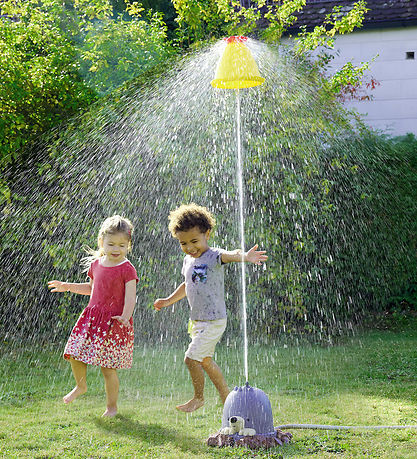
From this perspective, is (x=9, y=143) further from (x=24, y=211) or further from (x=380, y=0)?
(x=380, y=0)

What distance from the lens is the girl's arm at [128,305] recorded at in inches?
163

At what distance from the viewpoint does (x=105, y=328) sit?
13.8 ft

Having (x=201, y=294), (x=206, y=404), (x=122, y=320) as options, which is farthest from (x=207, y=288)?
(x=206, y=404)

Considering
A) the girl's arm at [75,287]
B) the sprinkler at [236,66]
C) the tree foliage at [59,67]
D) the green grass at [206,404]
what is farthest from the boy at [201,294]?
the tree foliage at [59,67]

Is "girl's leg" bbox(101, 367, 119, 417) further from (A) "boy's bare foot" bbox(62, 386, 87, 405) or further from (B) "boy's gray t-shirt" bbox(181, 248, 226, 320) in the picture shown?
(B) "boy's gray t-shirt" bbox(181, 248, 226, 320)

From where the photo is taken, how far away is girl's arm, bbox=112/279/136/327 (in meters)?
4.14

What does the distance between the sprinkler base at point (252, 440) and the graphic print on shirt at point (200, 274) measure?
36.3 inches

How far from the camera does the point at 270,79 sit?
7270mm

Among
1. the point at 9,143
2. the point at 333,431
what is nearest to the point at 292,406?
the point at 333,431

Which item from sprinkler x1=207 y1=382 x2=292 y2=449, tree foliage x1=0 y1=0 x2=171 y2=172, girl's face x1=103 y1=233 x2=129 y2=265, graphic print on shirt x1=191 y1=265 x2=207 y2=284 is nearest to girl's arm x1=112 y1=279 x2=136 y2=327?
girl's face x1=103 y1=233 x2=129 y2=265

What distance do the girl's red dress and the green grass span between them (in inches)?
14.2

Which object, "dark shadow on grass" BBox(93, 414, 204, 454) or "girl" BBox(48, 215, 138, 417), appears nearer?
"dark shadow on grass" BBox(93, 414, 204, 454)

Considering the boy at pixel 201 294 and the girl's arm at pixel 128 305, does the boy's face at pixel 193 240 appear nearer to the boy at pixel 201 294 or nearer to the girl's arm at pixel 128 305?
the boy at pixel 201 294

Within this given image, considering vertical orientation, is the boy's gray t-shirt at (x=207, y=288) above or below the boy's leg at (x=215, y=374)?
above
